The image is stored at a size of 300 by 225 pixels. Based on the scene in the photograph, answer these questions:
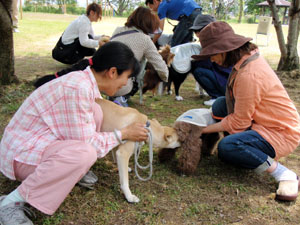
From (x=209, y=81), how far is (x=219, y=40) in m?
2.17

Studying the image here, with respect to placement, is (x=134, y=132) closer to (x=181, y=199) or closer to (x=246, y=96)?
(x=181, y=199)

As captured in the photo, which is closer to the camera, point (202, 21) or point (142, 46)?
point (142, 46)

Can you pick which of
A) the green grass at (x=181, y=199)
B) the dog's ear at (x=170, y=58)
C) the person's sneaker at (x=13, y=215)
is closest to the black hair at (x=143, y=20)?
the dog's ear at (x=170, y=58)

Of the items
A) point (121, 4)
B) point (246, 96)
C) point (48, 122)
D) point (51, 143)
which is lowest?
point (51, 143)

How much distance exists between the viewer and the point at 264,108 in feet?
7.97

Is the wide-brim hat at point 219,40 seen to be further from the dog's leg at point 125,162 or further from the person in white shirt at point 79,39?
the person in white shirt at point 79,39

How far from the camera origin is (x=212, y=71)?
451 cm

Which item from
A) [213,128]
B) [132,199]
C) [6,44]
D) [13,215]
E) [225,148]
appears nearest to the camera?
[13,215]

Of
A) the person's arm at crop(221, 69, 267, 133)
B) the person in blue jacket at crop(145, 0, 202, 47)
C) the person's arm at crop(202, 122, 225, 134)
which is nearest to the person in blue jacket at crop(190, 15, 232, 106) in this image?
the person in blue jacket at crop(145, 0, 202, 47)

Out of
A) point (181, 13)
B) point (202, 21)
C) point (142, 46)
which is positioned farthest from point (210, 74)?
point (181, 13)

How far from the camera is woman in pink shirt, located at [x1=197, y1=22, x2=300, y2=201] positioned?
2.36 meters

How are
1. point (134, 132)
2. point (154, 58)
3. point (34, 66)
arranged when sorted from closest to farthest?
point (134, 132), point (154, 58), point (34, 66)

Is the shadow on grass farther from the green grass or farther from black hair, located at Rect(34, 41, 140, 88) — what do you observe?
black hair, located at Rect(34, 41, 140, 88)

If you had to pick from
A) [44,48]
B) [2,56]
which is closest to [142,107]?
[2,56]
